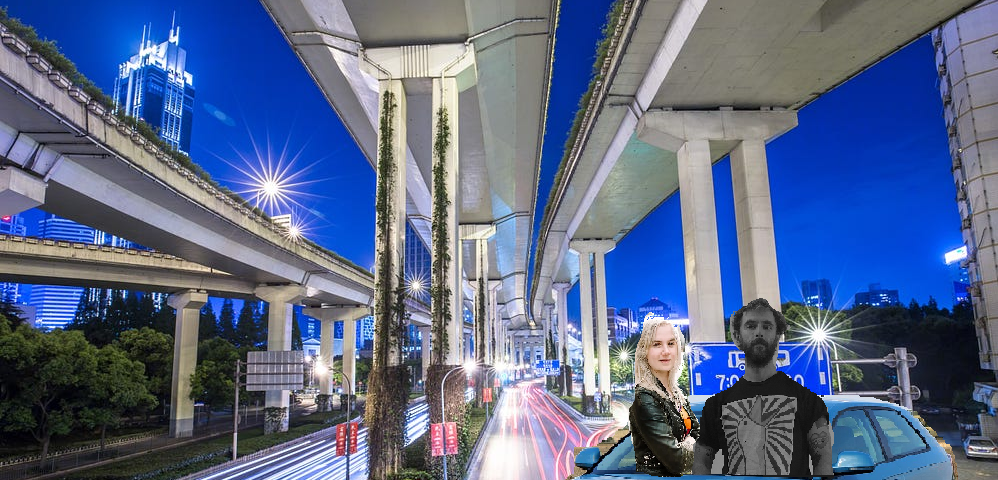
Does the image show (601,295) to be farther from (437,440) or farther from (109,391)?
(109,391)

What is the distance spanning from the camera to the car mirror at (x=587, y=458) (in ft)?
14.4

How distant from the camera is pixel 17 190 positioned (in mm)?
18781

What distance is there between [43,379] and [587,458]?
41.1 meters

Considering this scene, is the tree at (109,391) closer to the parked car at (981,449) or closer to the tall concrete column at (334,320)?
the tall concrete column at (334,320)

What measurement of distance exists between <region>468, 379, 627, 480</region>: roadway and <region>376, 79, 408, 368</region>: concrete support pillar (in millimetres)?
12693

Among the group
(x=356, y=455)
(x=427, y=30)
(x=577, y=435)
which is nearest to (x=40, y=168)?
(x=427, y=30)

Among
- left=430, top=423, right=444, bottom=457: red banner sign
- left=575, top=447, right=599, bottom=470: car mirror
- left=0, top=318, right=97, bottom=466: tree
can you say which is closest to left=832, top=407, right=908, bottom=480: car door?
left=575, top=447, right=599, bottom=470: car mirror

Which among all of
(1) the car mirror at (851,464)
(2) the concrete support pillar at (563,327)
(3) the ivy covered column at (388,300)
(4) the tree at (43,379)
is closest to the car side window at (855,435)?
(1) the car mirror at (851,464)

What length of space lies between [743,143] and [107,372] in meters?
41.0

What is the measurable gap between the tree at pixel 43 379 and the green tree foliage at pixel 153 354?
13.8 m

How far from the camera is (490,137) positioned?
35.7m

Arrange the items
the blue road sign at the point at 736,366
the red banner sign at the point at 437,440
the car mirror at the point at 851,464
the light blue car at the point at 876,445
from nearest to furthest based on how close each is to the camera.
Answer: the car mirror at the point at 851,464
the light blue car at the point at 876,445
the blue road sign at the point at 736,366
the red banner sign at the point at 437,440

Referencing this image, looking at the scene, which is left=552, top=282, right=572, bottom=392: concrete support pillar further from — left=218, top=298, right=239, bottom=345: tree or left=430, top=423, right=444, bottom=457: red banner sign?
left=430, top=423, right=444, bottom=457: red banner sign

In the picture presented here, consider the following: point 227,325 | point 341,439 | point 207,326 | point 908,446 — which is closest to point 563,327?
point 341,439
